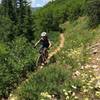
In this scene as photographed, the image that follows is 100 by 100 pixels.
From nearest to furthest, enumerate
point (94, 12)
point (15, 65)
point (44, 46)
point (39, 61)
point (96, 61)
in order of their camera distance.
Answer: point (96, 61) → point (15, 65) → point (44, 46) → point (39, 61) → point (94, 12)

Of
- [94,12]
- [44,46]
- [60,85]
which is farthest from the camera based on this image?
[94,12]

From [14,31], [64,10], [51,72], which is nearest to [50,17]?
[64,10]

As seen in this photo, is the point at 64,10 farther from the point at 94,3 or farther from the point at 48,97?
the point at 48,97

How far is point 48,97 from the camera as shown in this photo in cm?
1091

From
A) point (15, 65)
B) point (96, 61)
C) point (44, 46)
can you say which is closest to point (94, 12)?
point (44, 46)

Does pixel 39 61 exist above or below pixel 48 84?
below

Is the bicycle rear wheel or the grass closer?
the grass

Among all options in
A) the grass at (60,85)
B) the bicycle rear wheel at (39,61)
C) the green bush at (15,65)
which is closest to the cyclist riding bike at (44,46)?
the bicycle rear wheel at (39,61)

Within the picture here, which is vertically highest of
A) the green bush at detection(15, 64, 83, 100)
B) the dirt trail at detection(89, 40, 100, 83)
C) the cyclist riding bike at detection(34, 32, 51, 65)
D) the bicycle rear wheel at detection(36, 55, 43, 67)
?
the cyclist riding bike at detection(34, 32, 51, 65)

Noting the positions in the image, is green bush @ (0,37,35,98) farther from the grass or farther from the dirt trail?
the dirt trail

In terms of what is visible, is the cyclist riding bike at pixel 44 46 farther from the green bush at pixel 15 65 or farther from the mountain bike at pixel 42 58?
the green bush at pixel 15 65

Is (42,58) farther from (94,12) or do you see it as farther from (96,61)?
(94,12)

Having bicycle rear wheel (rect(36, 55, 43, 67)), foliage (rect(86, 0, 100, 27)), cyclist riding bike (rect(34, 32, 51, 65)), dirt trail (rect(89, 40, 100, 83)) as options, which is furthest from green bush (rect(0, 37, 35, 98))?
foliage (rect(86, 0, 100, 27))

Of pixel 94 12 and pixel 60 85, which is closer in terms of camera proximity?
pixel 60 85
